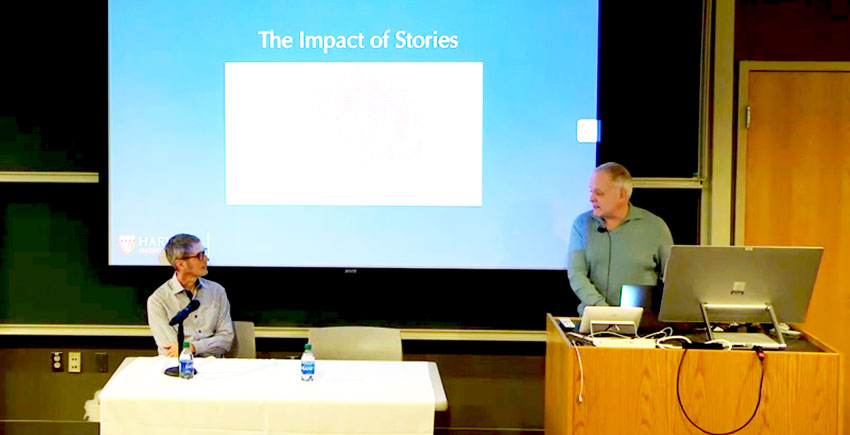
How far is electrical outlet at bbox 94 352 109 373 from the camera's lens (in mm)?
3957

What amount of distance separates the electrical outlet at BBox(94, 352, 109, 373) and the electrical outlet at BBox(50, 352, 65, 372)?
0.64 ft

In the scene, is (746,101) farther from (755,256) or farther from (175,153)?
(175,153)

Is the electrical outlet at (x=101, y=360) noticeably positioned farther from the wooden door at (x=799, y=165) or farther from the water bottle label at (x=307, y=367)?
the wooden door at (x=799, y=165)

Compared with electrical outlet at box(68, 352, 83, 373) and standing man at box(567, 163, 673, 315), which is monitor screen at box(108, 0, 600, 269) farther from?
electrical outlet at box(68, 352, 83, 373)

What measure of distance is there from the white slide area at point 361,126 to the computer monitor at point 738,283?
4.59ft

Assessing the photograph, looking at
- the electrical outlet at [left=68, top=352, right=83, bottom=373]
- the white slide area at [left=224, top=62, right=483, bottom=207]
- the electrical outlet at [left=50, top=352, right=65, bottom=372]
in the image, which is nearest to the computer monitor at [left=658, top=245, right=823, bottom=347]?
the white slide area at [left=224, top=62, right=483, bottom=207]

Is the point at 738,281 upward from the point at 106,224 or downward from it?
downward

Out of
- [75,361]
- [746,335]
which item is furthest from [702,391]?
[75,361]

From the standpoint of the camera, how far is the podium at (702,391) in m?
2.38

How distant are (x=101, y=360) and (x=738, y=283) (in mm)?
3256

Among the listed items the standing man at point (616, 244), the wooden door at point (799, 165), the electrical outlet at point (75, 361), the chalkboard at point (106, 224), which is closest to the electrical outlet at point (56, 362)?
the electrical outlet at point (75, 361)

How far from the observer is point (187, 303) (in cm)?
320

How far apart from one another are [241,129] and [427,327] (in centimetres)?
143

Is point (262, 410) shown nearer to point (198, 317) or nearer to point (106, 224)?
point (198, 317)
